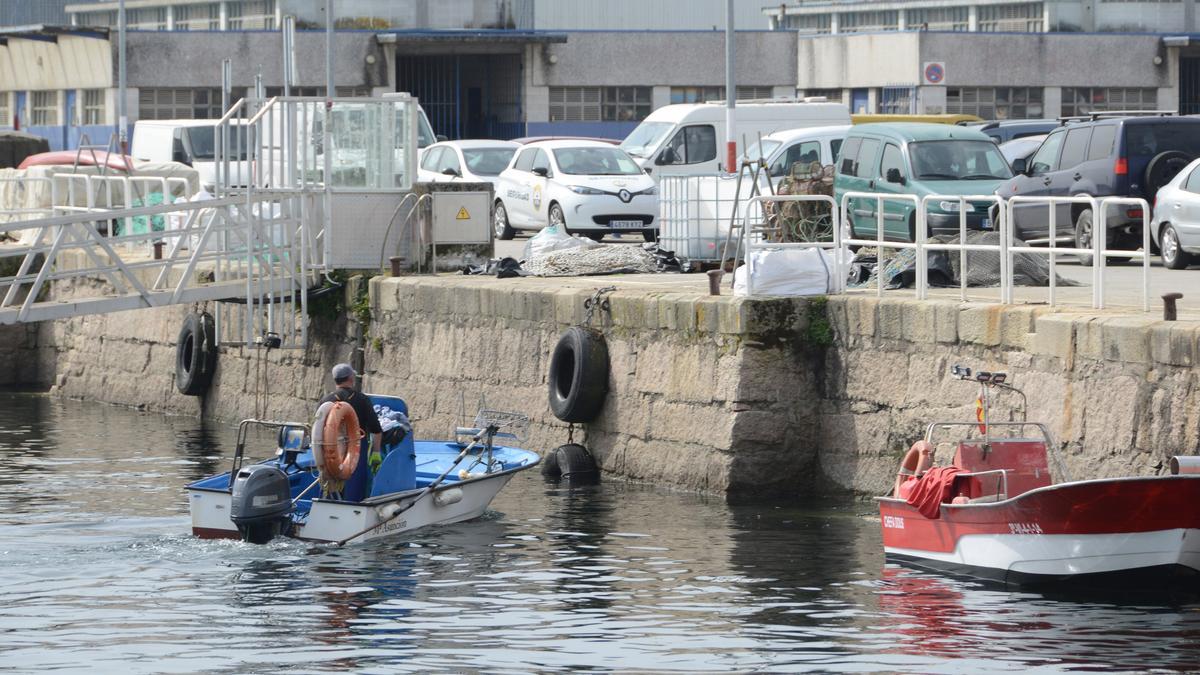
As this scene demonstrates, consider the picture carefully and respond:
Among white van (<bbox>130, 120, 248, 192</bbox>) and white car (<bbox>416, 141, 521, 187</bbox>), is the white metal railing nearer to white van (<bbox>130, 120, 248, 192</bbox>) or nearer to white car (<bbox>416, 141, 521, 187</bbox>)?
white car (<bbox>416, 141, 521, 187</bbox>)

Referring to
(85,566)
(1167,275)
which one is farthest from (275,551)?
(1167,275)

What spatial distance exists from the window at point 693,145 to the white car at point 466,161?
249cm

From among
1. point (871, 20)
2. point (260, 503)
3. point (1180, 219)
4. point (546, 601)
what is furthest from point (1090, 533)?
point (871, 20)

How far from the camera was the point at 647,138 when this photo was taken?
32031 mm

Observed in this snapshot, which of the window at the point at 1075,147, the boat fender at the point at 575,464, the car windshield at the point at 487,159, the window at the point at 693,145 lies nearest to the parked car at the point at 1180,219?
the window at the point at 1075,147

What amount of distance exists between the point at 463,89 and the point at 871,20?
45.0 ft

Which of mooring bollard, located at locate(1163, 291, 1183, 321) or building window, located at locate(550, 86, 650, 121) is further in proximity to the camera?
building window, located at locate(550, 86, 650, 121)

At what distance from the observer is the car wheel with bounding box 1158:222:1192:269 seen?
66.8ft

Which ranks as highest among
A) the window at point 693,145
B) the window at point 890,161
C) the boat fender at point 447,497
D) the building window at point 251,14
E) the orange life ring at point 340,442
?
the building window at point 251,14

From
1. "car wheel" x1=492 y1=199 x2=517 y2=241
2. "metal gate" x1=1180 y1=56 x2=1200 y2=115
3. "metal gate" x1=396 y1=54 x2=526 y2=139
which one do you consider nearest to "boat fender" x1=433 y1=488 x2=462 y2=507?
"car wheel" x1=492 y1=199 x2=517 y2=241

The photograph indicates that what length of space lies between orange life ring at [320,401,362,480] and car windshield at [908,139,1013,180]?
9.93m

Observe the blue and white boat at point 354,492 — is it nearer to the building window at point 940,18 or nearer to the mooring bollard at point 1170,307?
the mooring bollard at point 1170,307

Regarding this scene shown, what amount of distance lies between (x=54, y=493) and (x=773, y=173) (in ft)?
38.0

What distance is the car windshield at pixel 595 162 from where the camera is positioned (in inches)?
1120
